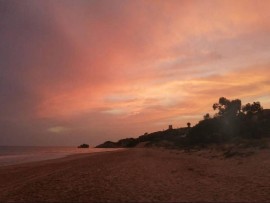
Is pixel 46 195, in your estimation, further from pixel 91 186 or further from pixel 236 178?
pixel 236 178

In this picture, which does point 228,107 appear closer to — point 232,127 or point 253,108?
point 253,108

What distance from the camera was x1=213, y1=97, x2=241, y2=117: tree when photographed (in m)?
87.1

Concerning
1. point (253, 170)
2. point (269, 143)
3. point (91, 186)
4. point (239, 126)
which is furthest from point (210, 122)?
point (91, 186)

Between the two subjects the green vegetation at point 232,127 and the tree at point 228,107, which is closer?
the green vegetation at point 232,127

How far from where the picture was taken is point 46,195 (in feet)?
52.9

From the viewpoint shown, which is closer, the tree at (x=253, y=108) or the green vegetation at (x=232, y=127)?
the green vegetation at (x=232, y=127)

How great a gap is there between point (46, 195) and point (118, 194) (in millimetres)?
3770

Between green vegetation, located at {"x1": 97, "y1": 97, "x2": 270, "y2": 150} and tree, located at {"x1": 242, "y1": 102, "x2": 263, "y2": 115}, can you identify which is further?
tree, located at {"x1": 242, "y1": 102, "x2": 263, "y2": 115}

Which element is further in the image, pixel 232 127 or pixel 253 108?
pixel 253 108

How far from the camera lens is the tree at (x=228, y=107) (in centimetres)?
8712

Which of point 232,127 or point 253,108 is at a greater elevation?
point 253,108

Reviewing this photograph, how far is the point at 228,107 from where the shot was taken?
89000mm

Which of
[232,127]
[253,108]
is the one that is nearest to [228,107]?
[253,108]

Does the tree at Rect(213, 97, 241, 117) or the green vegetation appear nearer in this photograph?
the green vegetation
